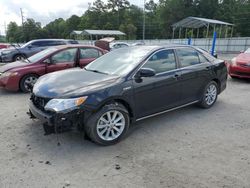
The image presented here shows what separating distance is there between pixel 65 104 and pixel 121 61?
1512mm

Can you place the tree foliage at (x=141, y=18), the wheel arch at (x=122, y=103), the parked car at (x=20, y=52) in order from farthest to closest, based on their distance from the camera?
1. the tree foliage at (x=141, y=18)
2. the parked car at (x=20, y=52)
3. the wheel arch at (x=122, y=103)

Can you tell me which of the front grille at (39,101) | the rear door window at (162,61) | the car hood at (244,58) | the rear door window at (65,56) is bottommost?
the front grille at (39,101)

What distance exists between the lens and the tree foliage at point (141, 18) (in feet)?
177

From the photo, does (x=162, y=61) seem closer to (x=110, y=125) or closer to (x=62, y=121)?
(x=110, y=125)

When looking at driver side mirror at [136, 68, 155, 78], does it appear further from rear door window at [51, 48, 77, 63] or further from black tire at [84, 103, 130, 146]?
rear door window at [51, 48, 77, 63]

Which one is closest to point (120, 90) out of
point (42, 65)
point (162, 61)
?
point (162, 61)

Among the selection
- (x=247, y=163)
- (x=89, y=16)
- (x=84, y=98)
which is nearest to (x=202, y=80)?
(x=247, y=163)

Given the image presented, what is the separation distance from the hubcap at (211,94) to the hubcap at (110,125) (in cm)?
251

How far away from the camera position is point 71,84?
3.68m

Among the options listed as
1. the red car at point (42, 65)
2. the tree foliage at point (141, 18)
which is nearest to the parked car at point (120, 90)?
the red car at point (42, 65)

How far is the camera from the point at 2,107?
5.45m

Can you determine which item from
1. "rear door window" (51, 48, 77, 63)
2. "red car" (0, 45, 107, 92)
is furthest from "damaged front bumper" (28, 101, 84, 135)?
"rear door window" (51, 48, 77, 63)

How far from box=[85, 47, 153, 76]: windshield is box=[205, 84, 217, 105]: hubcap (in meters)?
1.90

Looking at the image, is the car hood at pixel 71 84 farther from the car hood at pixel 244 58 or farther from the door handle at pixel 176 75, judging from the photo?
the car hood at pixel 244 58
